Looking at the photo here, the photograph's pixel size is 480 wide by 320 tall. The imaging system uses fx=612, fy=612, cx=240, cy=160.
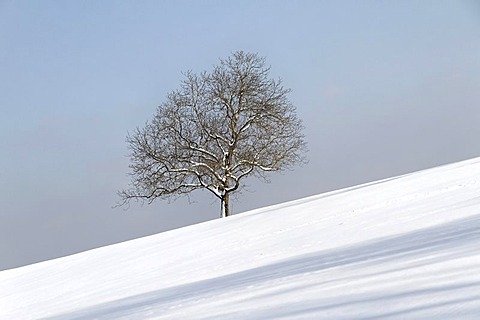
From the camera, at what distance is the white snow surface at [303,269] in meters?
2.29

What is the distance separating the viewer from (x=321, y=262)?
3508 millimetres

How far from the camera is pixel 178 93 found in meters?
14.0

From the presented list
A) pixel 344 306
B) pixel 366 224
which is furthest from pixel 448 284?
pixel 366 224

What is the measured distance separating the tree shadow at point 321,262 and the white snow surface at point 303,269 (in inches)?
0.5

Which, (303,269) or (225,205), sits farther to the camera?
(225,205)

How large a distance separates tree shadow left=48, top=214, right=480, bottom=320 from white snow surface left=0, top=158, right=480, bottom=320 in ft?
0.05

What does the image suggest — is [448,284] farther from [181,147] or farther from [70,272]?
[181,147]

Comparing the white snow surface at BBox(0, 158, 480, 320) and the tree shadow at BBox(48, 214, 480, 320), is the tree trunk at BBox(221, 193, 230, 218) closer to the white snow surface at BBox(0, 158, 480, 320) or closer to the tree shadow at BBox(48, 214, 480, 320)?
the white snow surface at BBox(0, 158, 480, 320)

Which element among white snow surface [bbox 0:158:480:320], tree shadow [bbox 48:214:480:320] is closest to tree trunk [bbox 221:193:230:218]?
white snow surface [bbox 0:158:480:320]

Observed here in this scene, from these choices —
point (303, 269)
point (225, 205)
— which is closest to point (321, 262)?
point (303, 269)

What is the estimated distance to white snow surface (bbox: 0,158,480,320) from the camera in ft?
7.52

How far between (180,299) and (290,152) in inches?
410

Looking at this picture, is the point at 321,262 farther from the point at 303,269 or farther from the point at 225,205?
the point at 225,205

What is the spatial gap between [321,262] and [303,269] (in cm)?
17
